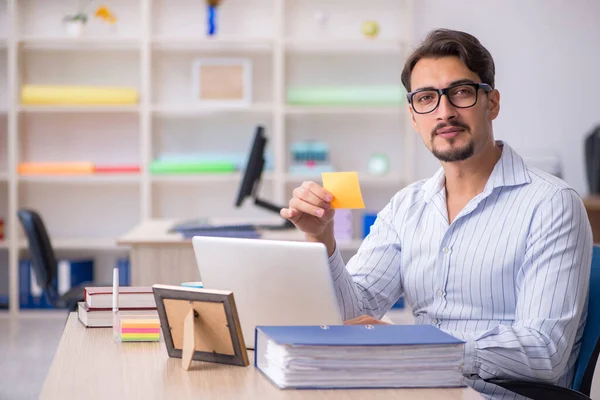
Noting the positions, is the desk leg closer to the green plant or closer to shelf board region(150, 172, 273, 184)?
shelf board region(150, 172, 273, 184)

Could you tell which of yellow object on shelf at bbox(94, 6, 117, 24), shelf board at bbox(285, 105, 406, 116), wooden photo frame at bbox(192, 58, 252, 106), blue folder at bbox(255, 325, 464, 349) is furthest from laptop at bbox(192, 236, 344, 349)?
yellow object on shelf at bbox(94, 6, 117, 24)

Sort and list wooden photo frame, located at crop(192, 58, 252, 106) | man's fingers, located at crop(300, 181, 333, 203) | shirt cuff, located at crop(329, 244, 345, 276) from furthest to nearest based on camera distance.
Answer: wooden photo frame, located at crop(192, 58, 252, 106) → shirt cuff, located at crop(329, 244, 345, 276) → man's fingers, located at crop(300, 181, 333, 203)

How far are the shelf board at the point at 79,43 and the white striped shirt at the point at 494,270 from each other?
147 inches

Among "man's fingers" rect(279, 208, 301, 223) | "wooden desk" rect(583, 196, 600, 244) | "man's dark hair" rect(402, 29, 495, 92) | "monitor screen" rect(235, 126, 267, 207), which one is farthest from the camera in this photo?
"wooden desk" rect(583, 196, 600, 244)

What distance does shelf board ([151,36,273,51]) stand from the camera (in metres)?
5.43

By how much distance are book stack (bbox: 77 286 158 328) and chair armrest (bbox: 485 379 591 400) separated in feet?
2.54

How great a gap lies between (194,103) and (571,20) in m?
2.65

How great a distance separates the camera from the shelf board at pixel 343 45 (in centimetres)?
546

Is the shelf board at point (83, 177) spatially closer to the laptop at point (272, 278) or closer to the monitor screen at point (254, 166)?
the monitor screen at point (254, 166)

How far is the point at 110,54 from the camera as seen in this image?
573cm

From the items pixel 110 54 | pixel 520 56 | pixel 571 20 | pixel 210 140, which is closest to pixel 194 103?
pixel 210 140

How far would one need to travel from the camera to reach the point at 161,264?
3836mm

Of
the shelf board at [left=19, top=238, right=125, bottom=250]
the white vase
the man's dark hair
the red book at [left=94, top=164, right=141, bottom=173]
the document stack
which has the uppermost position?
the white vase

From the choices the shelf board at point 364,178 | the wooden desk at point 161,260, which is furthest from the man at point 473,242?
the shelf board at point 364,178
